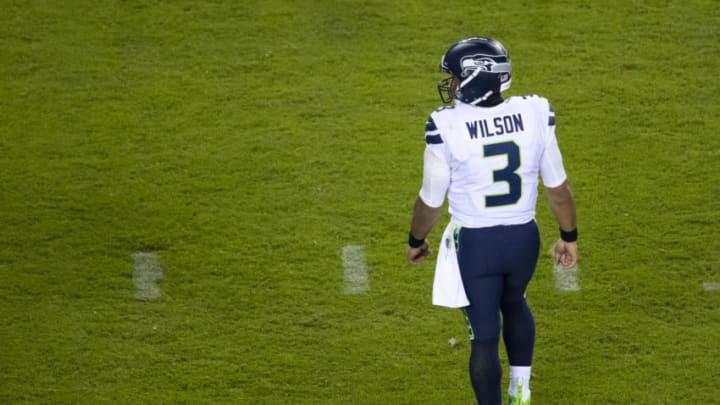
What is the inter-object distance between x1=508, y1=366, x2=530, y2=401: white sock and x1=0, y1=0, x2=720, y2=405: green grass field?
0.39 metres

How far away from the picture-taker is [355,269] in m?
6.43

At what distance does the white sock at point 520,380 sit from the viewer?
16.4ft

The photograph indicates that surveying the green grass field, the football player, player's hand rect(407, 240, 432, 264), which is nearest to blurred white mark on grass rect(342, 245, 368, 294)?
the green grass field

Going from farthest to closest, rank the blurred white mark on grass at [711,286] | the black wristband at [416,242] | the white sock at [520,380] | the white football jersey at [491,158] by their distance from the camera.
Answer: the blurred white mark on grass at [711,286] < the white sock at [520,380] < the black wristband at [416,242] < the white football jersey at [491,158]

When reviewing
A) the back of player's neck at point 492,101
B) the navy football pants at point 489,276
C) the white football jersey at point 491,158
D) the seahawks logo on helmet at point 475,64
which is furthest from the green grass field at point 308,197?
the seahawks logo on helmet at point 475,64

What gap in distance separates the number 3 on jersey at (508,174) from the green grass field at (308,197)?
3.97 feet

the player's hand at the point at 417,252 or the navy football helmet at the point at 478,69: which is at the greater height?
the navy football helmet at the point at 478,69

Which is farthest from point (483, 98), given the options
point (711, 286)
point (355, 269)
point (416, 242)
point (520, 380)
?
point (711, 286)

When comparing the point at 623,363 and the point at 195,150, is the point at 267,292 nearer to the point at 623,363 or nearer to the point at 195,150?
the point at 195,150

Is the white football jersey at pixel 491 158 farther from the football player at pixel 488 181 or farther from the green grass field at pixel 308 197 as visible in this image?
the green grass field at pixel 308 197

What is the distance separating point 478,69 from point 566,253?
3.20 ft

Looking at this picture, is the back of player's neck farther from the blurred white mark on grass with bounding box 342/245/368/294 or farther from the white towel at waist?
the blurred white mark on grass with bounding box 342/245/368/294

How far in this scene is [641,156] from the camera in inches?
282

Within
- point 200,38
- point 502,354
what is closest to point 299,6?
point 200,38
